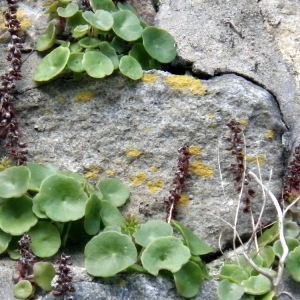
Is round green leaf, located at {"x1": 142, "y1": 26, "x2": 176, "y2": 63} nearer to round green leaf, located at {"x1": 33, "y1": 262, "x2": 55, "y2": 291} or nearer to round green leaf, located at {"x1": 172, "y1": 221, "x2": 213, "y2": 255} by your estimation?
round green leaf, located at {"x1": 172, "y1": 221, "x2": 213, "y2": 255}

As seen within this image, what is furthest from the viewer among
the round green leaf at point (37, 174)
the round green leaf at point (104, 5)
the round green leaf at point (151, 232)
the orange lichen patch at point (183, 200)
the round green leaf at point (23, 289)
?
the round green leaf at point (104, 5)

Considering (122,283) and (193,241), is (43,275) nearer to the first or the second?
(122,283)

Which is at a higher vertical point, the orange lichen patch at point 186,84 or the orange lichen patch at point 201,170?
the orange lichen patch at point 186,84

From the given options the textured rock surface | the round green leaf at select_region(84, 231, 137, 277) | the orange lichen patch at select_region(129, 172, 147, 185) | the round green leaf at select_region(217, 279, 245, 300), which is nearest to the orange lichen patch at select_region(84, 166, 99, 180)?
the textured rock surface

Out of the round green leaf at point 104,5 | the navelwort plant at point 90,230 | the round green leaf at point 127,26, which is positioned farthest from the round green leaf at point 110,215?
the round green leaf at point 104,5

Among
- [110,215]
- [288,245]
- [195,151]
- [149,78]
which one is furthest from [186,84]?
[288,245]

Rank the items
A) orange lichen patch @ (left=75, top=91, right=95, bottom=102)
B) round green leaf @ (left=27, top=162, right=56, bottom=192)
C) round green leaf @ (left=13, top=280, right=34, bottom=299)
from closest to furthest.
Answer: round green leaf @ (left=13, top=280, right=34, bottom=299), round green leaf @ (left=27, top=162, right=56, bottom=192), orange lichen patch @ (left=75, top=91, right=95, bottom=102)

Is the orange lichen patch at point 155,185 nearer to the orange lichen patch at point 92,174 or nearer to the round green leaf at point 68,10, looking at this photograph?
the orange lichen patch at point 92,174

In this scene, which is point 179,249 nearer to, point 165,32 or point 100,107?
point 100,107
